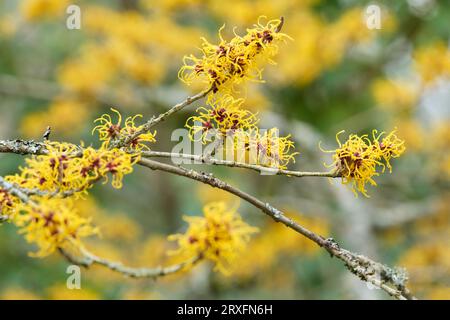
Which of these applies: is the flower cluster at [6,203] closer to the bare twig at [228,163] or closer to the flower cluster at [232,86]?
the bare twig at [228,163]

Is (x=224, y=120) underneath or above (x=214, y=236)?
above

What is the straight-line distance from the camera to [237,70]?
1.43m

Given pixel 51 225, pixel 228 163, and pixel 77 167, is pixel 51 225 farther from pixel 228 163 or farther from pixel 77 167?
pixel 228 163

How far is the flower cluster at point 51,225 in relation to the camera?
1229 millimetres

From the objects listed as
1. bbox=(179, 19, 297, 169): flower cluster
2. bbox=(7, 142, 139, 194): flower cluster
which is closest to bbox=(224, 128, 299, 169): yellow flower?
bbox=(179, 19, 297, 169): flower cluster

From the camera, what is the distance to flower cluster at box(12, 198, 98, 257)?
1229 millimetres

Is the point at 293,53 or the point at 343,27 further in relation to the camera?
the point at 293,53

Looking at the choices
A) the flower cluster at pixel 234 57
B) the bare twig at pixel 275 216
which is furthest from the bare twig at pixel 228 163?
the flower cluster at pixel 234 57

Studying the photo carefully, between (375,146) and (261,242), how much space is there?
2.85 m

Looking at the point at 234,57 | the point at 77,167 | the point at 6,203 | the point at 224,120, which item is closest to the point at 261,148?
the point at 224,120

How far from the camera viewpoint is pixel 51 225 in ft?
4.08
